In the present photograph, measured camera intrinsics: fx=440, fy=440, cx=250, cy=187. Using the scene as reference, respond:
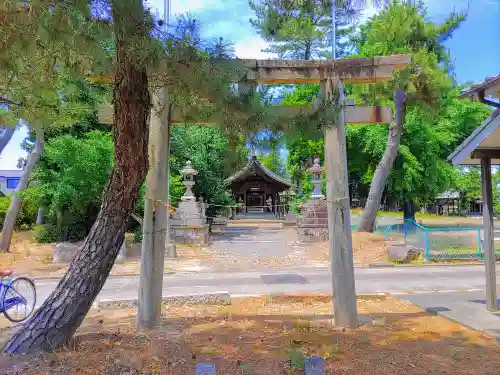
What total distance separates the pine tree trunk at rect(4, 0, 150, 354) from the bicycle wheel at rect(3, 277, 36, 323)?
7.97 ft

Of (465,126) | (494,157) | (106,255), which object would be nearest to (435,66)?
(465,126)

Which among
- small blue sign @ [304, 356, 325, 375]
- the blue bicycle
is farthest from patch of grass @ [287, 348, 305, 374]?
the blue bicycle

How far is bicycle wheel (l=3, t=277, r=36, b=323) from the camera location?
6.47 m

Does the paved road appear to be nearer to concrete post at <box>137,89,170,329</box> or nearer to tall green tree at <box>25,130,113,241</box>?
concrete post at <box>137,89,170,329</box>

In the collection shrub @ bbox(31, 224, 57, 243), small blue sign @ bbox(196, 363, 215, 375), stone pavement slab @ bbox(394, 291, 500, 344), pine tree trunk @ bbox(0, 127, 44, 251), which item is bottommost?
stone pavement slab @ bbox(394, 291, 500, 344)

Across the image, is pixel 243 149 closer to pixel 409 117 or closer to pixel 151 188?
pixel 151 188

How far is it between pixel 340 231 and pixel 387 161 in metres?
15.4

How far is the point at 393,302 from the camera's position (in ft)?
26.0

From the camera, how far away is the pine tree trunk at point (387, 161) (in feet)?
65.3

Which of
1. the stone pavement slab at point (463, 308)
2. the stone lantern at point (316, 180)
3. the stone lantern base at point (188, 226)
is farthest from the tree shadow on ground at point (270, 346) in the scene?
the stone lantern at point (316, 180)

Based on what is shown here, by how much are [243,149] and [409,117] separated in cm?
2243

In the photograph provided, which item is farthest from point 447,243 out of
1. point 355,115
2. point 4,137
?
point 4,137

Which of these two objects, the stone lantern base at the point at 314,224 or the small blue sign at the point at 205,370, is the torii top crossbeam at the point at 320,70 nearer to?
the small blue sign at the point at 205,370

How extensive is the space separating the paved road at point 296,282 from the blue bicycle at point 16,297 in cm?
158
